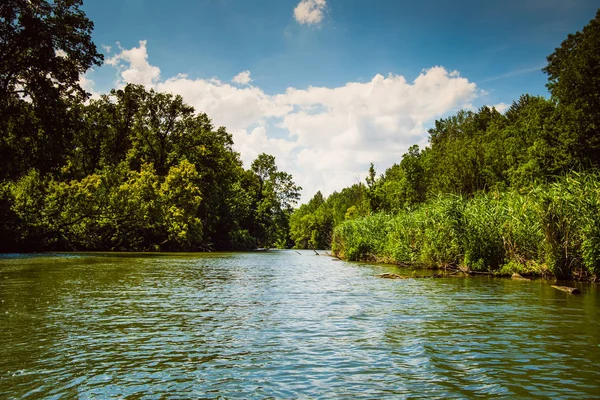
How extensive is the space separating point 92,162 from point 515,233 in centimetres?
6109

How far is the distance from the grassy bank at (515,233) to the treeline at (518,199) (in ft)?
0.17

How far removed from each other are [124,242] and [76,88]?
39.9 metres

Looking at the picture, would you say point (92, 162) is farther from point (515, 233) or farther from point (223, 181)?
point (515, 233)

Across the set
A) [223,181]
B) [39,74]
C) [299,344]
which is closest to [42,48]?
[39,74]

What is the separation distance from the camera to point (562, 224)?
2008 centimetres

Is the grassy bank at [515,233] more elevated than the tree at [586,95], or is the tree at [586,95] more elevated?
the tree at [586,95]

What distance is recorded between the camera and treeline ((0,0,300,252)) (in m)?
27.5

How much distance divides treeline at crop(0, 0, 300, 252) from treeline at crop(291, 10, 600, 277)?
2403 centimetres

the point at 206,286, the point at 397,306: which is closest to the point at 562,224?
the point at 397,306

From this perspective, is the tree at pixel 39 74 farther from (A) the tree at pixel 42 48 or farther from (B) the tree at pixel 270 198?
(B) the tree at pixel 270 198

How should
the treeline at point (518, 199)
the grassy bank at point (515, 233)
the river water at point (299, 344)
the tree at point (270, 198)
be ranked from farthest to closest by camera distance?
the tree at point (270, 198) < the treeline at point (518, 199) < the grassy bank at point (515, 233) < the river water at point (299, 344)

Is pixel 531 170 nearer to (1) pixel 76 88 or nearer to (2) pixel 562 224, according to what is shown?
(2) pixel 562 224

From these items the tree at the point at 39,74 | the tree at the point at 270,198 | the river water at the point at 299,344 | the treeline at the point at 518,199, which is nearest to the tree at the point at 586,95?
the treeline at the point at 518,199

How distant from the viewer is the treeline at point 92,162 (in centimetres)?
2745
